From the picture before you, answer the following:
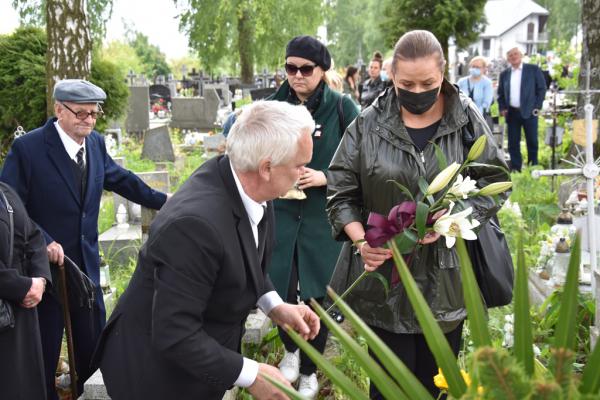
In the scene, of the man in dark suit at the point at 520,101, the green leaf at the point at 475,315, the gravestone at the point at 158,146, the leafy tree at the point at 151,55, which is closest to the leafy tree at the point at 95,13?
the gravestone at the point at 158,146

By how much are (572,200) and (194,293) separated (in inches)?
169

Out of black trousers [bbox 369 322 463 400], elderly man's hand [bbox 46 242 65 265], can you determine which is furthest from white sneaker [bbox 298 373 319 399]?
elderly man's hand [bbox 46 242 65 265]

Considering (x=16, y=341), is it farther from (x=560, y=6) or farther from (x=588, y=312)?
(x=560, y=6)

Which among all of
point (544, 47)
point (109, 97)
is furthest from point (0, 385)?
point (544, 47)

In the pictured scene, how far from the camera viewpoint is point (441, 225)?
2230mm

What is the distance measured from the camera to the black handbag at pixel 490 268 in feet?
8.44

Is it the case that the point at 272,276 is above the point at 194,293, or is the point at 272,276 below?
below

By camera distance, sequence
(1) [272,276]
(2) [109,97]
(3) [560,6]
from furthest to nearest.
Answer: (3) [560,6] → (2) [109,97] → (1) [272,276]

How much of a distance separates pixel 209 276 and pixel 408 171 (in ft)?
3.13

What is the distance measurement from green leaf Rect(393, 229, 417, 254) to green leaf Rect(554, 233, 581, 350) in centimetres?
101

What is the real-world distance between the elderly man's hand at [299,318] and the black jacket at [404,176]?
1.52ft

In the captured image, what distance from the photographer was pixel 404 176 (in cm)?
252

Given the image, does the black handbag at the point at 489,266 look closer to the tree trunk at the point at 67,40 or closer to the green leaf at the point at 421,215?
the green leaf at the point at 421,215

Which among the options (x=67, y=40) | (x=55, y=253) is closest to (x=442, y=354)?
(x=55, y=253)
